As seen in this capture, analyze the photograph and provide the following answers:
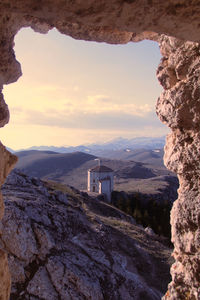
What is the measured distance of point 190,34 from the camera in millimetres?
2656

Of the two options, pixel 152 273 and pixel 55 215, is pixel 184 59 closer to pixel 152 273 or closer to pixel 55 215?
pixel 55 215

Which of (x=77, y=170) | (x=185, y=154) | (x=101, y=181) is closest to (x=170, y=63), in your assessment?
(x=185, y=154)

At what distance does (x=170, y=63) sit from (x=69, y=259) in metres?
8.74

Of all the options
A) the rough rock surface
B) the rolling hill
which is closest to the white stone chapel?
the rolling hill

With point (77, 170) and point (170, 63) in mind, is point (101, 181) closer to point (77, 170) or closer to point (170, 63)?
point (170, 63)

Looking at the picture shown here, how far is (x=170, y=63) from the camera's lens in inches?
160

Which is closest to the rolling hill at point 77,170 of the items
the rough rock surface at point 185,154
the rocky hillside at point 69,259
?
the rocky hillside at point 69,259

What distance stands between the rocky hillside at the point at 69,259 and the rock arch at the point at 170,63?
6167 millimetres

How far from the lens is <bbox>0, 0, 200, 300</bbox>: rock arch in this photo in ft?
7.68

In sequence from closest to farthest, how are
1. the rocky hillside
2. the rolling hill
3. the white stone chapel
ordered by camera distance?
1. the rocky hillside
2. the white stone chapel
3. the rolling hill

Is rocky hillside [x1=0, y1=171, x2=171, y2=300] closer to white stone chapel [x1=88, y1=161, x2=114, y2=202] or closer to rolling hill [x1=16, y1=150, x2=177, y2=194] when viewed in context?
white stone chapel [x1=88, y1=161, x2=114, y2=202]

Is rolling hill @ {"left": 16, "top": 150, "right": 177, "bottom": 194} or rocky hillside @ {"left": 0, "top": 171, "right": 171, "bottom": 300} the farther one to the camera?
rolling hill @ {"left": 16, "top": 150, "right": 177, "bottom": 194}

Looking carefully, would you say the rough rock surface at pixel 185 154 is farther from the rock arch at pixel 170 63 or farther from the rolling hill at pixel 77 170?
the rolling hill at pixel 77 170

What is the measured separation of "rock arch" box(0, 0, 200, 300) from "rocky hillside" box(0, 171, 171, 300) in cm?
617
